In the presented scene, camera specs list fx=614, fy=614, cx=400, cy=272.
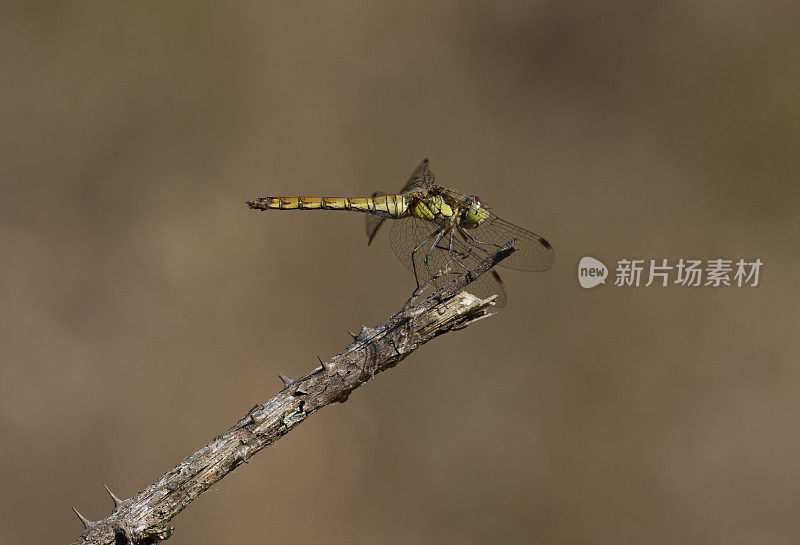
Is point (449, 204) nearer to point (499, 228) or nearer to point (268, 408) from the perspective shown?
point (499, 228)

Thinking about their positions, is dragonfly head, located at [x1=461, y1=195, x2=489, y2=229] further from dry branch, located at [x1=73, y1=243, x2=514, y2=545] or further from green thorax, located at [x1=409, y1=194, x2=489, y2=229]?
dry branch, located at [x1=73, y1=243, x2=514, y2=545]

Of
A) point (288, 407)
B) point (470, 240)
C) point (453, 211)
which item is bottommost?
point (288, 407)

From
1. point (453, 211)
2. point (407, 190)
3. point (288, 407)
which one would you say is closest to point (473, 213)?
point (453, 211)

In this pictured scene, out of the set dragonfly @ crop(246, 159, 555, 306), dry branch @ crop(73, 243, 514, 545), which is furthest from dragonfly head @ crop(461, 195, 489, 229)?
dry branch @ crop(73, 243, 514, 545)

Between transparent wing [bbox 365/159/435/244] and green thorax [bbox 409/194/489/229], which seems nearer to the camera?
green thorax [bbox 409/194/489/229]

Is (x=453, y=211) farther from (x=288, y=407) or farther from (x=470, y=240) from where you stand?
(x=288, y=407)
